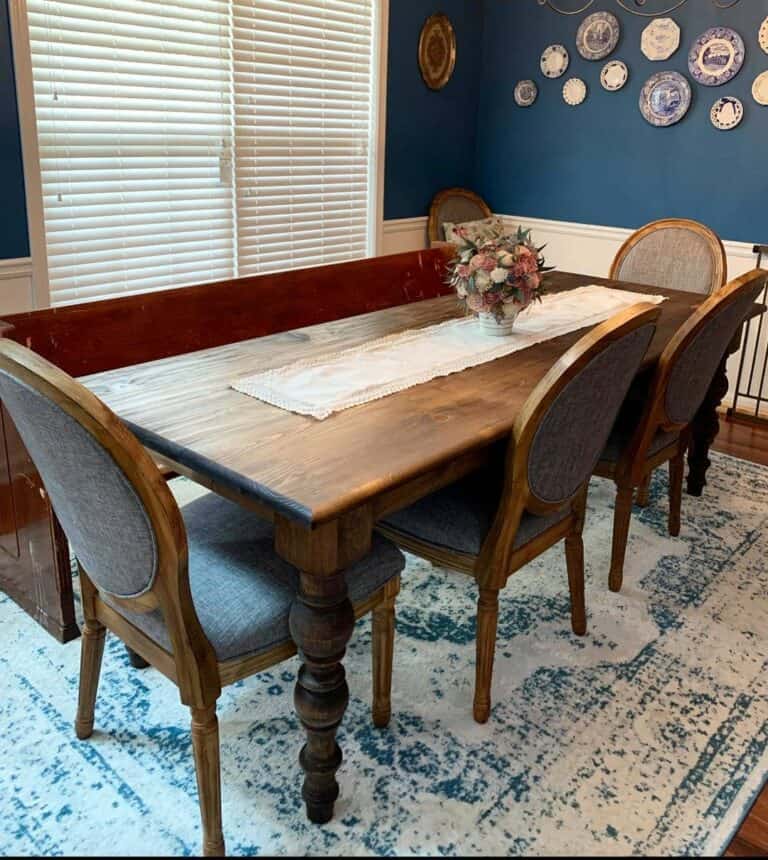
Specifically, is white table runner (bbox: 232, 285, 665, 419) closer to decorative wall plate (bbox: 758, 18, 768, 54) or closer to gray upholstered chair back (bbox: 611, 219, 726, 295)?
gray upholstered chair back (bbox: 611, 219, 726, 295)

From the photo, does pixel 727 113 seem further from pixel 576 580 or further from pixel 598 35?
pixel 576 580

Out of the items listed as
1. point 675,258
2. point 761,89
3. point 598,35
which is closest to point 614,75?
point 598,35

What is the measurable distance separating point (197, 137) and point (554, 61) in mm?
2130

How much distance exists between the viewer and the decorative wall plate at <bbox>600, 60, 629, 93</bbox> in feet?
14.0

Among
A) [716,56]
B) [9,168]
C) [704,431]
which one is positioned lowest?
[704,431]

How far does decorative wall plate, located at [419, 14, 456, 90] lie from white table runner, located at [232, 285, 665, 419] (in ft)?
7.42

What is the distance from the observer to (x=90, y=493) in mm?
1332

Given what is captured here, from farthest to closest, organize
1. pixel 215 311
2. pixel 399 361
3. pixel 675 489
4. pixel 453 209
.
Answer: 1. pixel 453 209
2. pixel 675 489
3. pixel 215 311
4. pixel 399 361

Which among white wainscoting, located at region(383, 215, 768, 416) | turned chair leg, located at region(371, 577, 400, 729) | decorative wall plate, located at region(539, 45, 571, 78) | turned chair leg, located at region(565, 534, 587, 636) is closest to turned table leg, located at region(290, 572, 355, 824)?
turned chair leg, located at region(371, 577, 400, 729)

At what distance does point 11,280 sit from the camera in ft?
9.74

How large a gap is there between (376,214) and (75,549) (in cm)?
323

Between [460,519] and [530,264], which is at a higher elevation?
[530,264]

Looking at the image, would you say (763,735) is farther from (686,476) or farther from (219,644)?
(686,476)

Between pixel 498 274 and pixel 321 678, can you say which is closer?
pixel 321 678
